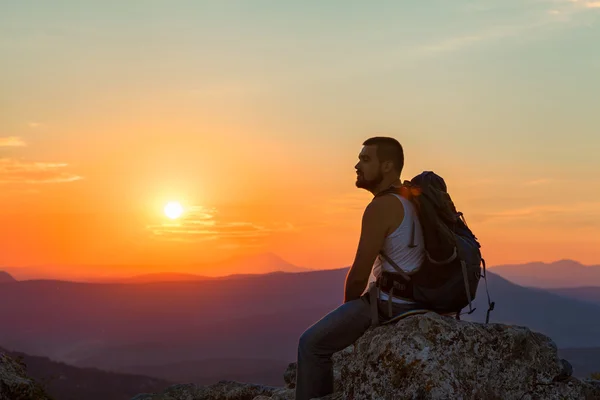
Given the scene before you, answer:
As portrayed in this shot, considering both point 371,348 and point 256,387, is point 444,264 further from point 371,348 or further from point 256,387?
point 256,387

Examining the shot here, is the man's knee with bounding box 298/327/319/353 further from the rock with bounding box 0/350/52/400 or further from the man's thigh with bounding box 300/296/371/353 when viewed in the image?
the rock with bounding box 0/350/52/400

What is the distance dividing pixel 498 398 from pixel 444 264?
1583mm

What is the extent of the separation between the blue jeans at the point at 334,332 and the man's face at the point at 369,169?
1277 mm

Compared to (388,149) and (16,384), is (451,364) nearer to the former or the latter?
(388,149)

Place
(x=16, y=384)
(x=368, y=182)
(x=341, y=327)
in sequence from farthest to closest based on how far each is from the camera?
(x=16, y=384) < (x=368, y=182) < (x=341, y=327)

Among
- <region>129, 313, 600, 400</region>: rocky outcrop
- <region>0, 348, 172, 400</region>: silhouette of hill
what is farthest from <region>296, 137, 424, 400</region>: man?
<region>0, 348, 172, 400</region>: silhouette of hill

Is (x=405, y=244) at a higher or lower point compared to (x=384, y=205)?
lower

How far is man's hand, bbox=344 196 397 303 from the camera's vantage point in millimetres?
7766

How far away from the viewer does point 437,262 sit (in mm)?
7723

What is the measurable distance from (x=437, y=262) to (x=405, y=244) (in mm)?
387

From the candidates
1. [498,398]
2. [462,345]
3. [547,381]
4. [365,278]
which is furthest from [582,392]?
[365,278]

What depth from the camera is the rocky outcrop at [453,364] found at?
7.37m

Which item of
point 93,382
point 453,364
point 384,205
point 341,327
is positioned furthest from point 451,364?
point 93,382

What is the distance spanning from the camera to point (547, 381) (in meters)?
8.34
